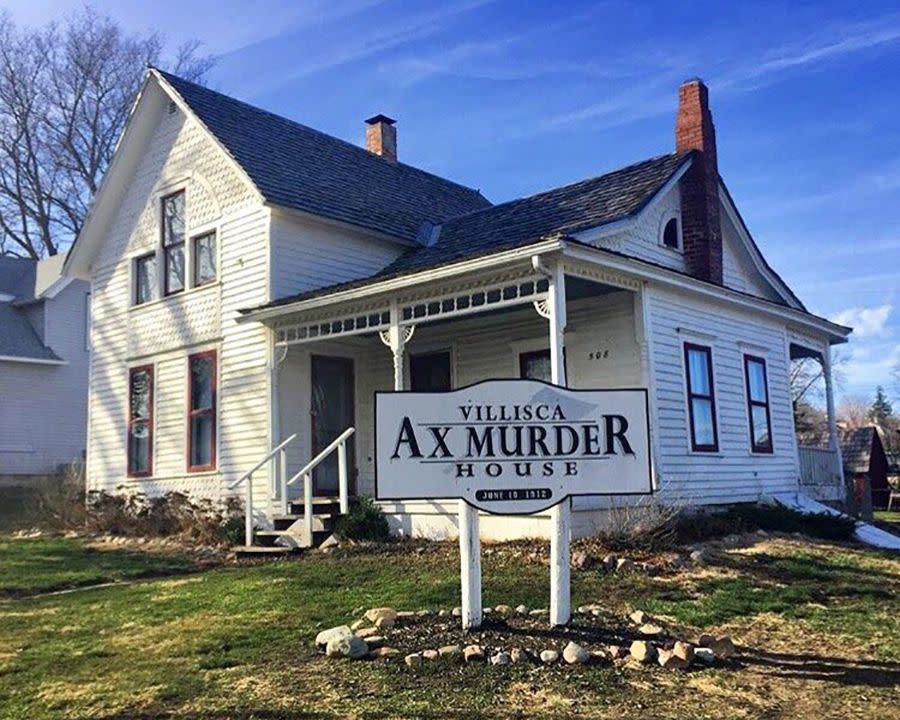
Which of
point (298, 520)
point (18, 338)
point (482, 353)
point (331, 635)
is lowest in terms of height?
point (331, 635)

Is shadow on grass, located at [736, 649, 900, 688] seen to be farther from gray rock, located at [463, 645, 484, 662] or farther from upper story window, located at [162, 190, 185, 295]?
upper story window, located at [162, 190, 185, 295]

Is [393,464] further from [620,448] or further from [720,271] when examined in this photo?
[720,271]

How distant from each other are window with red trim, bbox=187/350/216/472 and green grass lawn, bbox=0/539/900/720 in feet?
15.7

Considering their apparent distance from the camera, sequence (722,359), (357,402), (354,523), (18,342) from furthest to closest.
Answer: (18,342)
(357,402)
(722,359)
(354,523)

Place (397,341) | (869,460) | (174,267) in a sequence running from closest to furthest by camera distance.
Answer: (397,341) < (174,267) < (869,460)

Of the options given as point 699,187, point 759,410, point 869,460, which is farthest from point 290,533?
point 869,460

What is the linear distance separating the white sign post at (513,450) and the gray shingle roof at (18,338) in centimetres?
2194

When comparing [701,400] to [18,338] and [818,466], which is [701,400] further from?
[18,338]

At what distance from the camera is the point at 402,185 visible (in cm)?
1992

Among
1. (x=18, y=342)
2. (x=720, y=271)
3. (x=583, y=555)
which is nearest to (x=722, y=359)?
(x=720, y=271)

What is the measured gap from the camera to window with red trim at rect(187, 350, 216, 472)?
1631 centimetres

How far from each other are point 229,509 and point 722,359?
8248 millimetres

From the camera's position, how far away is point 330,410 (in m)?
15.9

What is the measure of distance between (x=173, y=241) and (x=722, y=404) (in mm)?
10401
